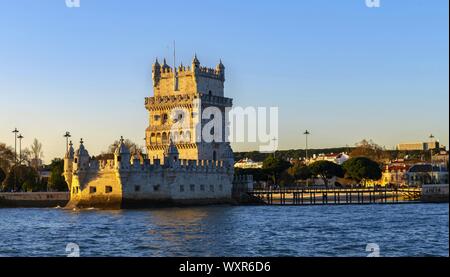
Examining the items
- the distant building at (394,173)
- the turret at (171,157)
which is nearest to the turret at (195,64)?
the turret at (171,157)

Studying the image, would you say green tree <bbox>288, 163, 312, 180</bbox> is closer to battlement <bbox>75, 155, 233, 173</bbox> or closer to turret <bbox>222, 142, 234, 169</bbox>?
turret <bbox>222, 142, 234, 169</bbox>

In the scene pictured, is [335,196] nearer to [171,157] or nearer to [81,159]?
[171,157]

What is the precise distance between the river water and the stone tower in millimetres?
26798

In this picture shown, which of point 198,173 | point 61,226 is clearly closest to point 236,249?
point 61,226

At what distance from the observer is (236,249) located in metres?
36.9

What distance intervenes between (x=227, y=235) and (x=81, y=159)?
128 ft

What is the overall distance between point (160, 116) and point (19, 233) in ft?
→ 151

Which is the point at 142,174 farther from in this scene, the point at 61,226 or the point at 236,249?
the point at 236,249

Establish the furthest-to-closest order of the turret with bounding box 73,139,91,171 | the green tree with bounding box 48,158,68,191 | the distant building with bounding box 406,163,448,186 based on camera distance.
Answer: the distant building with bounding box 406,163,448,186 < the green tree with bounding box 48,158,68,191 < the turret with bounding box 73,139,91,171

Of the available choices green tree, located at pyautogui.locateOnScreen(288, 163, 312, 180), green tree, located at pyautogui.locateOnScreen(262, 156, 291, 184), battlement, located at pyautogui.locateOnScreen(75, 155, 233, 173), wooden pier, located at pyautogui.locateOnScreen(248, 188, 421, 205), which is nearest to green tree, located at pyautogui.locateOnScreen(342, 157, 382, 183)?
green tree, located at pyautogui.locateOnScreen(262, 156, 291, 184)

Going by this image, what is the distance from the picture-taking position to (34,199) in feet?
305

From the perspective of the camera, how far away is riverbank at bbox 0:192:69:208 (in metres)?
91.4
